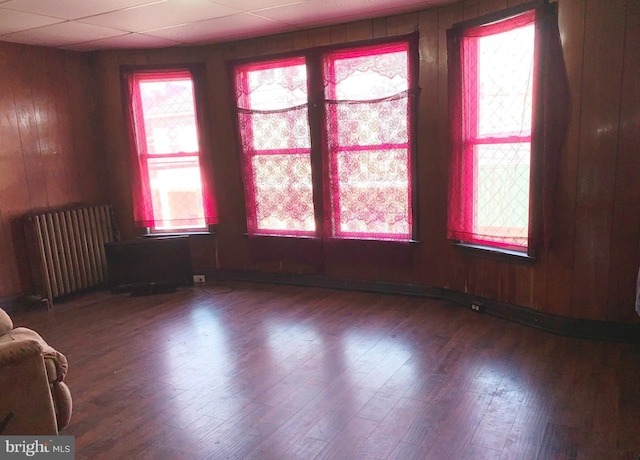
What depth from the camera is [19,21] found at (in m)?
3.79

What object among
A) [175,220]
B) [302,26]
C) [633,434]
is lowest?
[633,434]

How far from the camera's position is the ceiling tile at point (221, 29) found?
4114 mm

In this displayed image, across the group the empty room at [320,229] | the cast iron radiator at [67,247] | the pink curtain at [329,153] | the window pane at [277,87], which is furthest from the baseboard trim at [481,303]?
the window pane at [277,87]

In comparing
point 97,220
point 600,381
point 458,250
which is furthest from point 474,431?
point 97,220

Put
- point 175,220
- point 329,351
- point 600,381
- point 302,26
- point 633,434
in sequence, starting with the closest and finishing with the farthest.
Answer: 1. point 633,434
2. point 600,381
3. point 329,351
4. point 302,26
5. point 175,220

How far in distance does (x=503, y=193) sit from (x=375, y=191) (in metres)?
1.15

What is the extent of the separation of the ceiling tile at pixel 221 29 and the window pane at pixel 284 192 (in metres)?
1.18

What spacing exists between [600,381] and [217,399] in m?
2.21

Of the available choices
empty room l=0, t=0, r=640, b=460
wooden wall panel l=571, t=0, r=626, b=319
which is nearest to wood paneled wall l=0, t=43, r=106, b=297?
empty room l=0, t=0, r=640, b=460

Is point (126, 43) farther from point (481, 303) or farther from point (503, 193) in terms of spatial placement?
point (481, 303)

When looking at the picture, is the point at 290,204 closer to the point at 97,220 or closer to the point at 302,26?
the point at 302,26

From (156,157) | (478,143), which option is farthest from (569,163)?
(156,157)

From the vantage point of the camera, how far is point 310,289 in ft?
16.0

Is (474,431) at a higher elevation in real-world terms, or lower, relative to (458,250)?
lower
